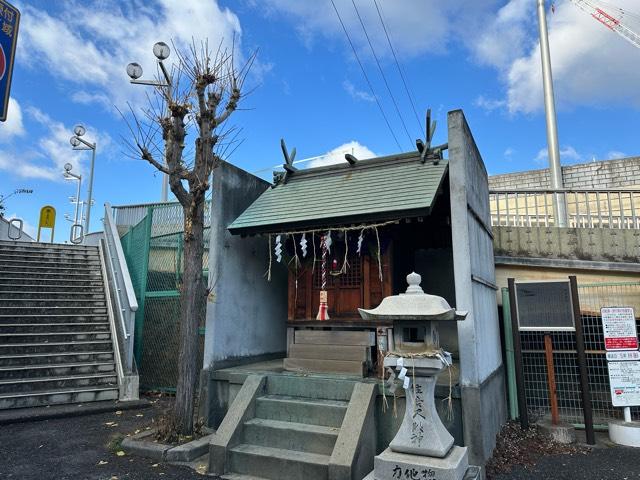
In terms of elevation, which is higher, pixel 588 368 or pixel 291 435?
pixel 588 368

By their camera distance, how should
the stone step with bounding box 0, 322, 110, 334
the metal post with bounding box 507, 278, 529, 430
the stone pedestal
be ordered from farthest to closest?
the stone step with bounding box 0, 322, 110, 334, the metal post with bounding box 507, 278, 529, 430, the stone pedestal

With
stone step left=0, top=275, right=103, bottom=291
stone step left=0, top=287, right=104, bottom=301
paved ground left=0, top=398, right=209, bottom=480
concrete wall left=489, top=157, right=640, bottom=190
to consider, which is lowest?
paved ground left=0, top=398, right=209, bottom=480

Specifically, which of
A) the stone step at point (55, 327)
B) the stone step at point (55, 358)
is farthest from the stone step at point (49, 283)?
the stone step at point (55, 358)

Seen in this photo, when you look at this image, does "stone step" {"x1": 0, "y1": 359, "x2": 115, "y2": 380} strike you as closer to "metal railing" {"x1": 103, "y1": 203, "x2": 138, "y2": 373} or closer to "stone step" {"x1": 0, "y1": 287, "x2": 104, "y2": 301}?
"metal railing" {"x1": 103, "y1": 203, "x2": 138, "y2": 373}

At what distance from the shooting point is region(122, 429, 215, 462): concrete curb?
18.6 ft

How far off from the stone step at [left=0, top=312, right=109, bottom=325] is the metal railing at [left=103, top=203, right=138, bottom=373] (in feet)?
1.56

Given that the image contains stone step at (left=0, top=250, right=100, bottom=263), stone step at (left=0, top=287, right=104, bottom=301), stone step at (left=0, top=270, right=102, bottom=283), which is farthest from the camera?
stone step at (left=0, top=250, right=100, bottom=263)

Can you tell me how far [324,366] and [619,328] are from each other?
5169mm

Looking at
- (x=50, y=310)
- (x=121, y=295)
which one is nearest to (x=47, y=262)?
(x=50, y=310)

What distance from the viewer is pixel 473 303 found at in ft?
18.8

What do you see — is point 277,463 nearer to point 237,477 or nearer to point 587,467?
point 237,477

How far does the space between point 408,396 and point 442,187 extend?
374 centimetres

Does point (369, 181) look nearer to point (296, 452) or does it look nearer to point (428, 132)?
point (428, 132)

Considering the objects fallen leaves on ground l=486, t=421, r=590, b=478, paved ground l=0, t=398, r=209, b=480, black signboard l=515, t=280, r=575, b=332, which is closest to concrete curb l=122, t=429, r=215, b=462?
paved ground l=0, t=398, r=209, b=480
